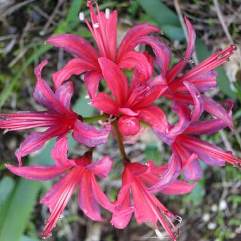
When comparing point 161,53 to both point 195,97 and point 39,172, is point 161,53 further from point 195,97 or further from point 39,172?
point 39,172

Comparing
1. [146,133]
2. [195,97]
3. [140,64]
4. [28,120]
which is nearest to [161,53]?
[140,64]

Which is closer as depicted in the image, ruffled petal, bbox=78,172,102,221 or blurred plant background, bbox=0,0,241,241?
ruffled petal, bbox=78,172,102,221

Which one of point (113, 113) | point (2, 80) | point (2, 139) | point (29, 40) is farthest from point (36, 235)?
point (113, 113)

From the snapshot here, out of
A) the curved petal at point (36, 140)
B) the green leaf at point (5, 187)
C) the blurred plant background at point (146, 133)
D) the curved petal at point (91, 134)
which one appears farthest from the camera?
the blurred plant background at point (146, 133)

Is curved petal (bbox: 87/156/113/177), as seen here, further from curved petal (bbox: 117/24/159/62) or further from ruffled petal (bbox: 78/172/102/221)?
curved petal (bbox: 117/24/159/62)

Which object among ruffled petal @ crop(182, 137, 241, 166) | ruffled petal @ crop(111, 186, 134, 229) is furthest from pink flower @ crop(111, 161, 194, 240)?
ruffled petal @ crop(182, 137, 241, 166)

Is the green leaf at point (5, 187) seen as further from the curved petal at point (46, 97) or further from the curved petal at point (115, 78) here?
the curved petal at point (115, 78)

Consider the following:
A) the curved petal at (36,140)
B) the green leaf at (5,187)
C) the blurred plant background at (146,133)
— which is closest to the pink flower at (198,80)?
the curved petal at (36,140)
